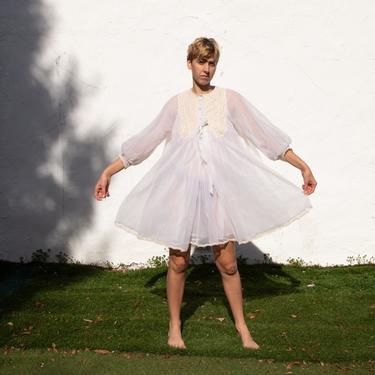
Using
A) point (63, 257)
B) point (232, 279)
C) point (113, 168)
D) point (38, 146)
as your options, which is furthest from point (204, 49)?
point (63, 257)

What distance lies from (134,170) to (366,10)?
279 centimetres

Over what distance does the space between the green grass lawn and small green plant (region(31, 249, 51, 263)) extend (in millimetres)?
79

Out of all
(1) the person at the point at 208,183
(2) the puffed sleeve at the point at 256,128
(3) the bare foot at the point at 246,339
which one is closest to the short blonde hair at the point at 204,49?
(1) the person at the point at 208,183

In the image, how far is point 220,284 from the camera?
664 centimetres

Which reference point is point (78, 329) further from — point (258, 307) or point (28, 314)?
point (258, 307)

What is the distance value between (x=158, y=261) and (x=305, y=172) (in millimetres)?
2954

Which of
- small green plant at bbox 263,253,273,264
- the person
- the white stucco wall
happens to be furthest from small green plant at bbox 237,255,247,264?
the person

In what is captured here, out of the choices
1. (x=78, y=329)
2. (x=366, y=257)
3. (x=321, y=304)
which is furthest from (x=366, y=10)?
(x=78, y=329)

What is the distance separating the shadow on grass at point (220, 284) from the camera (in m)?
6.12

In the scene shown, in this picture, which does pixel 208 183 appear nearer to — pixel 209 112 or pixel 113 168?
pixel 209 112

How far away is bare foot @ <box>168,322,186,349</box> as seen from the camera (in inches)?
186

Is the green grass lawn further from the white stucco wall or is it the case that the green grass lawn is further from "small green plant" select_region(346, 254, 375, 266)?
the white stucco wall

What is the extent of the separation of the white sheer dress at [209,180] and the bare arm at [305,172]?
53mm

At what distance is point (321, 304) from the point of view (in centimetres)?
593
